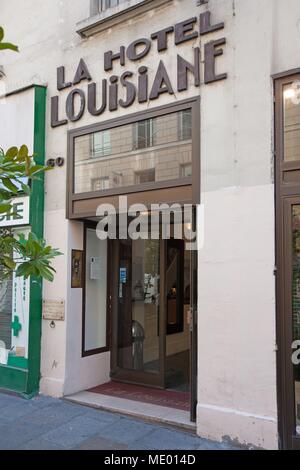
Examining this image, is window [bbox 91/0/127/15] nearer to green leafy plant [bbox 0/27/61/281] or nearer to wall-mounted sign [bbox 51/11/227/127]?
wall-mounted sign [bbox 51/11/227/127]

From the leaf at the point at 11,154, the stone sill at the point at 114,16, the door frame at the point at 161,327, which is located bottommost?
the door frame at the point at 161,327

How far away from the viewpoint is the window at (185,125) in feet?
16.2

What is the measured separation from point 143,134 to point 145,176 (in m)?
0.52

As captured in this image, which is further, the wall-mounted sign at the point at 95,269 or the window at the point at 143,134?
the wall-mounted sign at the point at 95,269

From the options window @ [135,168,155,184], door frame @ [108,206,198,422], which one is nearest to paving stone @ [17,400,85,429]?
door frame @ [108,206,198,422]

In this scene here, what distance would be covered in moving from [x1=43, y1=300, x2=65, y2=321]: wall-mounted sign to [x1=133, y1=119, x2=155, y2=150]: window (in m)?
2.27

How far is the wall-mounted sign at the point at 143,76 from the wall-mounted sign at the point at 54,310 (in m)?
2.41

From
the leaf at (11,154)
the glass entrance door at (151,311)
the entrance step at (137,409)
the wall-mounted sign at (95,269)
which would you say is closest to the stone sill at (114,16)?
the glass entrance door at (151,311)

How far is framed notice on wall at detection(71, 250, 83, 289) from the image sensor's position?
19.4 ft

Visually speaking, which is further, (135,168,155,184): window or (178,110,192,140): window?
(135,168,155,184): window

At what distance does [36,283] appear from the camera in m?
5.96

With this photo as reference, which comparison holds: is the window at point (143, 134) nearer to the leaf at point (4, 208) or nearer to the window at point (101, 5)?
the window at point (101, 5)

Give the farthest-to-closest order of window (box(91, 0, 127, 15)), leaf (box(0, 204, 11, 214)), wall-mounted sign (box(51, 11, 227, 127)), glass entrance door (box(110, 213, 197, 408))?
glass entrance door (box(110, 213, 197, 408)) < window (box(91, 0, 127, 15)) < wall-mounted sign (box(51, 11, 227, 127)) < leaf (box(0, 204, 11, 214))

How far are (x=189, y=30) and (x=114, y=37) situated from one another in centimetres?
115
